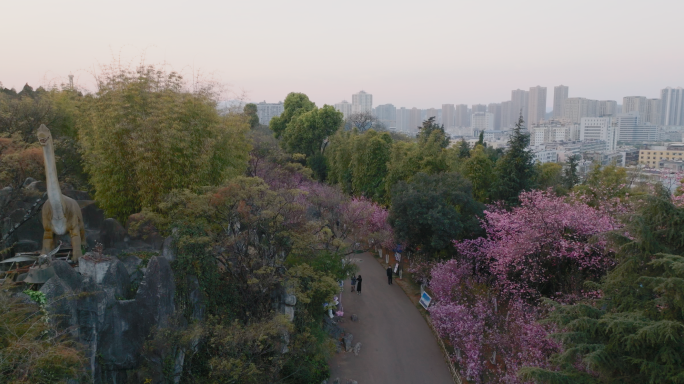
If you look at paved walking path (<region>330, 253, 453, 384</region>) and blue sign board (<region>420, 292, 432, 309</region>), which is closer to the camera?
paved walking path (<region>330, 253, 453, 384</region>)

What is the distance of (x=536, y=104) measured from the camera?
431 ft

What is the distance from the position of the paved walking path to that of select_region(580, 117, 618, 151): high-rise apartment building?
93.6 metres

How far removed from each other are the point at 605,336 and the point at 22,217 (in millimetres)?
12257

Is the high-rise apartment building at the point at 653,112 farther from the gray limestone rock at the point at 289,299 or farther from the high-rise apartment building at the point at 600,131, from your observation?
the gray limestone rock at the point at 289,299

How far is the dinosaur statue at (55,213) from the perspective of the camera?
8.54 m

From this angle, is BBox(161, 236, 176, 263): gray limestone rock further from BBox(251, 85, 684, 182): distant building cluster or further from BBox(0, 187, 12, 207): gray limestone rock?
BBox(251, 85, 684, 182): distant building cluster

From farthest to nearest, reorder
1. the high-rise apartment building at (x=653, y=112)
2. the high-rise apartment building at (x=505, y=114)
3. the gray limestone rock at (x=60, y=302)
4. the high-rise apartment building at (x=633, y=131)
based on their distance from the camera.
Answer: the high-rise apartment building at (x=505, y=114), the high-rise apartment building at (x=653, y=112), the high-rise apartment building at (x=633, y=131), the gray limestone rock at (x=60, y=302)

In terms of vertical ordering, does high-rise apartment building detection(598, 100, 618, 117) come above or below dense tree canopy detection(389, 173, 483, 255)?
above

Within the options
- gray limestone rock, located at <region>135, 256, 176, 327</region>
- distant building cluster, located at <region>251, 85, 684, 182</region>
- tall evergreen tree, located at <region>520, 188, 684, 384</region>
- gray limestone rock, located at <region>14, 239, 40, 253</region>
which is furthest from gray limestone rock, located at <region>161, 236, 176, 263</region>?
distant building cluster, located at <region>251, 85, 684, 182</region>

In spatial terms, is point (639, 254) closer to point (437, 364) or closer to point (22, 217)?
point (437, 364)

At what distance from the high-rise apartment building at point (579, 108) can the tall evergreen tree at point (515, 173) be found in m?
116

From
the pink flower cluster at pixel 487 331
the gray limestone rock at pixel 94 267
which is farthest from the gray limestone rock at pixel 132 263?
the pink flower cluster at pixel 487 331

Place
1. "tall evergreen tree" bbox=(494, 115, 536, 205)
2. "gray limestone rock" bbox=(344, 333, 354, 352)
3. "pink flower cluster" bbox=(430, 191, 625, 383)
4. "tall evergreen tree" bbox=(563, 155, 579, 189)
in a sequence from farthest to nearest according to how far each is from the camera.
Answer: "tall evergreen tree" bbox=(563, 155, 579, 189)
"tall evergreen tree" bbox=(494, 115, 536, 205)
"gray limestone rock" bbox=(344, 333, 354, 352)
"pink flower cluster" bbox=(430, 191, 625, 383)

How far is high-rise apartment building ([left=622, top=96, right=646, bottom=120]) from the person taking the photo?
11806 centimetres
